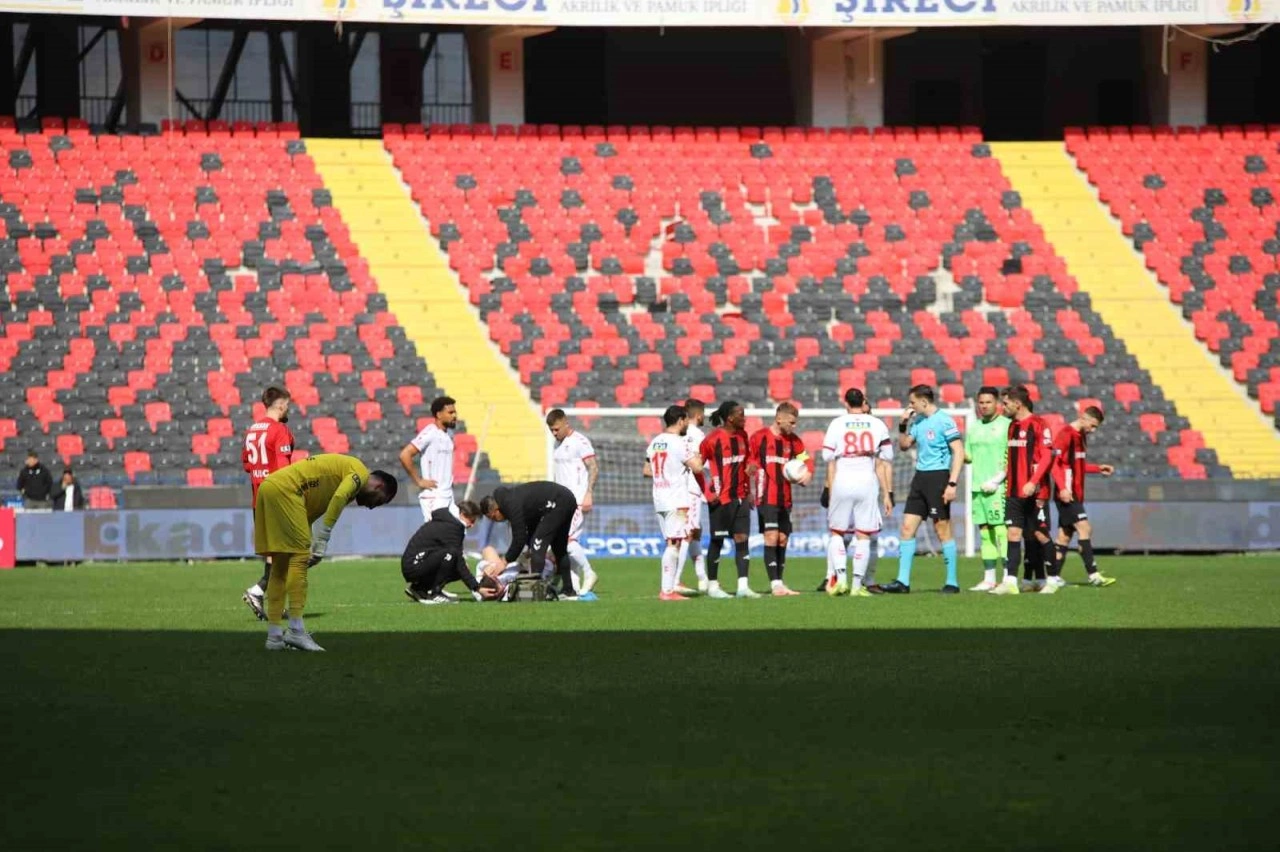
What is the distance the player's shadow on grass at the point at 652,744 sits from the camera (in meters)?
7.20

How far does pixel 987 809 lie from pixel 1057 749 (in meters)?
1.56

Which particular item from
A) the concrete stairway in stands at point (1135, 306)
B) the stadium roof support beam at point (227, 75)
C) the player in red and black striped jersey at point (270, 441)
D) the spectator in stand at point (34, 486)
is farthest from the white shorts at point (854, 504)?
the stadium roof support beam at point (227, 75)

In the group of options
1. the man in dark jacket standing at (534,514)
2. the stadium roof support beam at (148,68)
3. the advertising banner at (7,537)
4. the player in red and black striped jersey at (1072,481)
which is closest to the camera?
the man in dark jacket standing at (534,514)

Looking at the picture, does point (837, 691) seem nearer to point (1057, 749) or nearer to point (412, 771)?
point (1057, 749)

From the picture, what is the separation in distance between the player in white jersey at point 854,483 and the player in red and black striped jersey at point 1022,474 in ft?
3.97

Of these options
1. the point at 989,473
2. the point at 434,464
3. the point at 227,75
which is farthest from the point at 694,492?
the point at 227,75

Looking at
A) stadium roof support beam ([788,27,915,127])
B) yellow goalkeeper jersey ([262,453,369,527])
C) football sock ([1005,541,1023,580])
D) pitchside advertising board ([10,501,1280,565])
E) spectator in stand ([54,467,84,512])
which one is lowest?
pitchside advertising board ([10,501,1280,565])

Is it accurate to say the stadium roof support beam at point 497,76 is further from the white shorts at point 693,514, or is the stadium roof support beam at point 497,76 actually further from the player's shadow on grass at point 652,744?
the player's shadow on grass at point 652,744

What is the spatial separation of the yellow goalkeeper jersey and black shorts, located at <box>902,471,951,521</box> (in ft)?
26.0

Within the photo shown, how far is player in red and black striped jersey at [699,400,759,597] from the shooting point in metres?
20.2

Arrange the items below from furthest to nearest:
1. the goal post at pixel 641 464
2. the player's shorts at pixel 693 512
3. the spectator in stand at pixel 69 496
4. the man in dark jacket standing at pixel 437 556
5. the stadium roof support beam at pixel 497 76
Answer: the stadium roof support beam at pixel 497 76, the goal post at pixel 641 464, the spectator in stand at pixel 69 496, the player's shorts at pixel 693 512, the man in dark jacket standing at pixel 437 556

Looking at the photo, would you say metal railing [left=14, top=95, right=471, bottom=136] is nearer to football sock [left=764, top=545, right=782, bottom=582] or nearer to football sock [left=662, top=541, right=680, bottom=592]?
football sock [left=662, top=541, right=680, bottom=592]

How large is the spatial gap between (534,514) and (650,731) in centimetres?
973

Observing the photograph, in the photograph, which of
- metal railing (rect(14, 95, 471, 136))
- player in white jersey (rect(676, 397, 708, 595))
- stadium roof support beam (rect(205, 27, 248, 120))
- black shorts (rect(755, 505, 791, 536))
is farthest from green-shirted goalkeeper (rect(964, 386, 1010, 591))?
stadium roof support beam (rect(205, 27, 248, 120))
